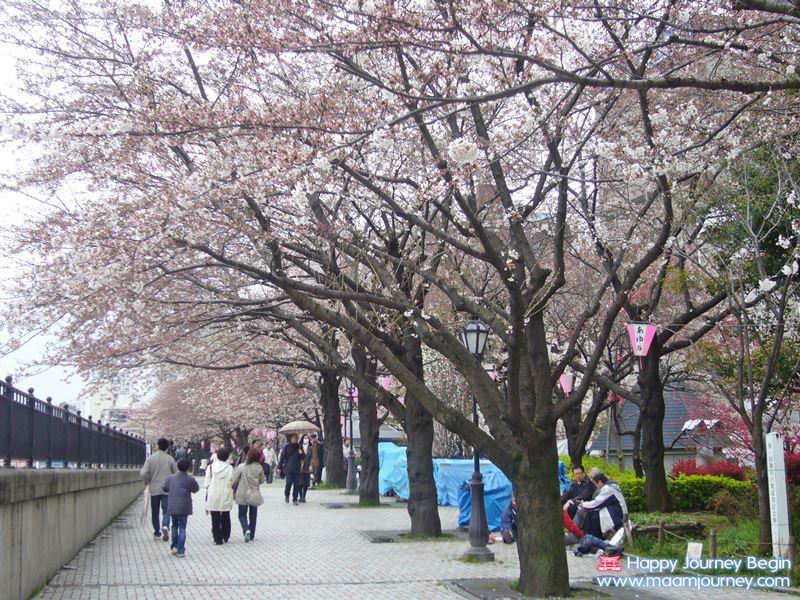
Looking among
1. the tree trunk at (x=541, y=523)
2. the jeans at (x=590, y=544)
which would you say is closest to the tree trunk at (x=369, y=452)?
the jeans at (x=590, y=544)

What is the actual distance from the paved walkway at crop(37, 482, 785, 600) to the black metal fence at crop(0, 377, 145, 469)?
158cm


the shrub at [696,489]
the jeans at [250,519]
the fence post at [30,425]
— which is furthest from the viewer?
the shrub at [696,489]

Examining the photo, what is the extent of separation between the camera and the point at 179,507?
14.7 metres

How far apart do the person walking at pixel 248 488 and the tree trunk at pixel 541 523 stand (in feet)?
24.6

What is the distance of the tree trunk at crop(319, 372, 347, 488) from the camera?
33.2m

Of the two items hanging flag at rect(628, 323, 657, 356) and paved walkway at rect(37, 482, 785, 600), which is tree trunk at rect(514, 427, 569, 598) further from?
hanging flag at rect(628, 323, 657, 356)

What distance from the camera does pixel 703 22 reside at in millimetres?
10023

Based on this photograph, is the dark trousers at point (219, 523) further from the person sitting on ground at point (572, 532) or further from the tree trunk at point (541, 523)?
the tree trunk at point (541, 523)

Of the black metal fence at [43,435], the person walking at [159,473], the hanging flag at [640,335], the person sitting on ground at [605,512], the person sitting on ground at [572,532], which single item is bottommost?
the person sitting on ground at [572,532]

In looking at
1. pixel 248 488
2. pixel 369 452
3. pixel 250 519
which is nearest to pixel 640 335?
pixel 248 488

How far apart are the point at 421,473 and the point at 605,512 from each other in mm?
3663

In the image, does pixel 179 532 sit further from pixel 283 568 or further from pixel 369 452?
pixel 369 452

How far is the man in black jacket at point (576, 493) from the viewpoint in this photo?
15484mm

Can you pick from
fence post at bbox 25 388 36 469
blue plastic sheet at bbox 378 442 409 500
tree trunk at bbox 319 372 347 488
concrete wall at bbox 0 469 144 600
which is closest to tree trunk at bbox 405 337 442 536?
concrete wall at bbox 0 469 144 600
